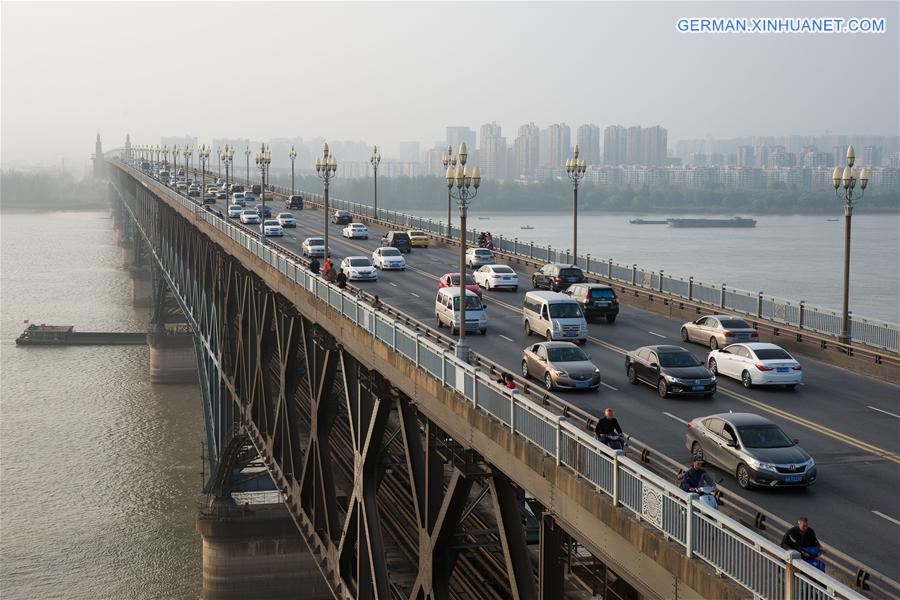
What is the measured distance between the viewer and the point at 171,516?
5288cm

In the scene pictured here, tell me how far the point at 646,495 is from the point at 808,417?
36.2ft

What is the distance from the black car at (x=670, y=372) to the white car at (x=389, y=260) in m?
28.6

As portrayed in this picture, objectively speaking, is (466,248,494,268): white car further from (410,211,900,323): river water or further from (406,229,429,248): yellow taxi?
(410,211,900,323): river water

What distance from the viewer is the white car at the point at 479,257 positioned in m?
55.6

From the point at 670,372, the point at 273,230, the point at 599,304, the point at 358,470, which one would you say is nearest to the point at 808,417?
the point at 670,372

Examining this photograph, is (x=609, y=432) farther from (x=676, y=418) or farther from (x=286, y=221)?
(x=286, y=221)

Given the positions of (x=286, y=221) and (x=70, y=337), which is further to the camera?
(x=70, y=337)

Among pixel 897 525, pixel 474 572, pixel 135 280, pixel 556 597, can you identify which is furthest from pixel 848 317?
pixel 135 280

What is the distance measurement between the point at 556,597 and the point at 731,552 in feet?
15.0

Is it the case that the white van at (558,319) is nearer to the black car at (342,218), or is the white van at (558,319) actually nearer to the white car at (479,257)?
the white car at (479,257)

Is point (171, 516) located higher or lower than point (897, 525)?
lower

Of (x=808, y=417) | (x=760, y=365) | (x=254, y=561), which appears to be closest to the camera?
(x=808, y=417)

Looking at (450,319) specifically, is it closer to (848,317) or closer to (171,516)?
(848,317)

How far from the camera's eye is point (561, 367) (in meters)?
24.3
